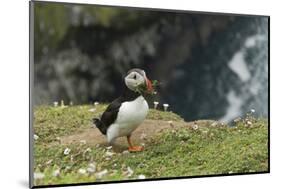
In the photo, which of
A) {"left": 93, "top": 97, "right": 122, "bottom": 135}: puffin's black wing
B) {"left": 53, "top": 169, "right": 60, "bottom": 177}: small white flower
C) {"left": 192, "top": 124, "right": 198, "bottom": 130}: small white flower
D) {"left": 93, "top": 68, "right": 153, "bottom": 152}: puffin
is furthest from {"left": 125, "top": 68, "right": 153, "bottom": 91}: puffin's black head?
{"left": 53, "top": 169, "right": 60, "bottom": 177}: small white flower

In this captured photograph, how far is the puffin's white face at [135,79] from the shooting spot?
3926 mm

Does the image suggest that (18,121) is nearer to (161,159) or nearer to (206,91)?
(161,159)

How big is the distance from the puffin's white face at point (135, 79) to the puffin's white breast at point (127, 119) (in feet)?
0.28

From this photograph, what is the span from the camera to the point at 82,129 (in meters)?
3.88

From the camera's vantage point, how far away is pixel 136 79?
3947 millimetres

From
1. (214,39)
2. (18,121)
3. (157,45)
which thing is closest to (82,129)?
(18,121)

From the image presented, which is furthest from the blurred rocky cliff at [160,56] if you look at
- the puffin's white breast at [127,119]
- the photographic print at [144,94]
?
the puffin's white breast at [127,119]

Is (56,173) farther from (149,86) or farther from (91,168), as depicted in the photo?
(149,86)

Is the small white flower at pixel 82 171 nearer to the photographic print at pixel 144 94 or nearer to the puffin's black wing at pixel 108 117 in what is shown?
the photographic print at pixel 144 94

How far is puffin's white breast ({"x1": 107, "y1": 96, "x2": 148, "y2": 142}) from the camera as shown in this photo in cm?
391

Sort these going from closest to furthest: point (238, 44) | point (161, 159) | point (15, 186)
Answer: point (15, 186)
point (161, 159)
point (238, 44)

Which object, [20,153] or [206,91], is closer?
[20,153]

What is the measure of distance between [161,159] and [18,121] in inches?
38.3

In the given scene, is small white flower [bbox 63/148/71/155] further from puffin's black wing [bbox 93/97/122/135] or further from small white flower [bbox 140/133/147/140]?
small white flower [bbox 140/133/147/140]
